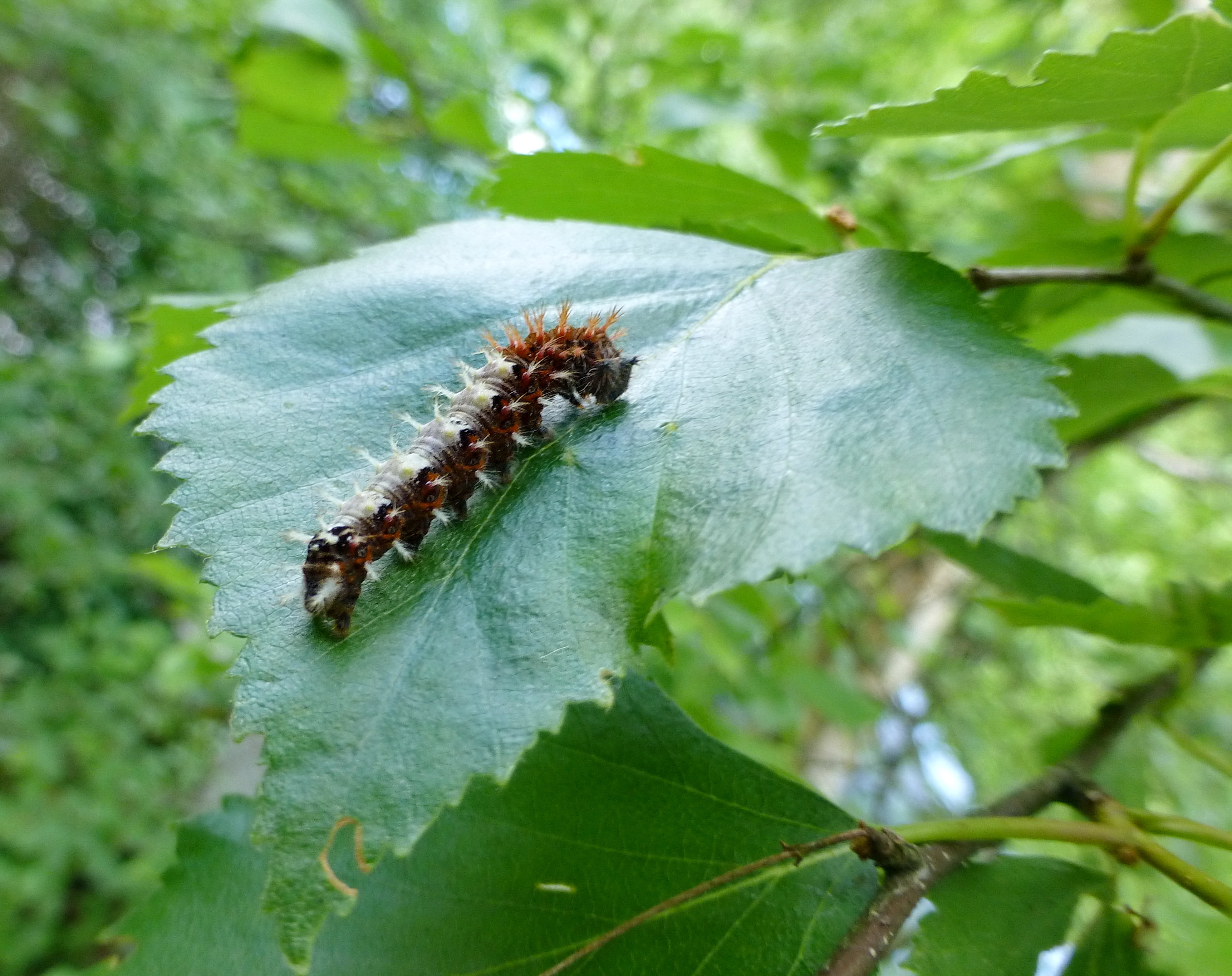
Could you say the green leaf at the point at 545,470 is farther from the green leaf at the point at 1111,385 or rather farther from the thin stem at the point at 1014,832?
the green leaf at the point at 1111,385

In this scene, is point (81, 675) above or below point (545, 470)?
below

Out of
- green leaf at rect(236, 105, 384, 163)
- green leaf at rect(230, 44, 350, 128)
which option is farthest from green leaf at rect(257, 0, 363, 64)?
green leaf at rect(236, 105, 384, 163)

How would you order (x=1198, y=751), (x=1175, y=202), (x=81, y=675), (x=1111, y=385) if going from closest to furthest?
(x=1175, y=202)
(x=1198, y=751)
(x=1111, y=385)
(x=81, y=675)

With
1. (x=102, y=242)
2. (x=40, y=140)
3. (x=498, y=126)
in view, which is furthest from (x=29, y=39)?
(x=498, y=126)

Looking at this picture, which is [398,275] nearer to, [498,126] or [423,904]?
[423,904]

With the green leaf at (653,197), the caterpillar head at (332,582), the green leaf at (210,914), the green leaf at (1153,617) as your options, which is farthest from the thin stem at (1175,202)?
the green leaf at (210,914)

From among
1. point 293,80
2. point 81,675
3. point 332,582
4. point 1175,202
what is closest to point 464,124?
point 293,80

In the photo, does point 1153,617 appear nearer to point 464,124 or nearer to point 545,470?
point 545,470
